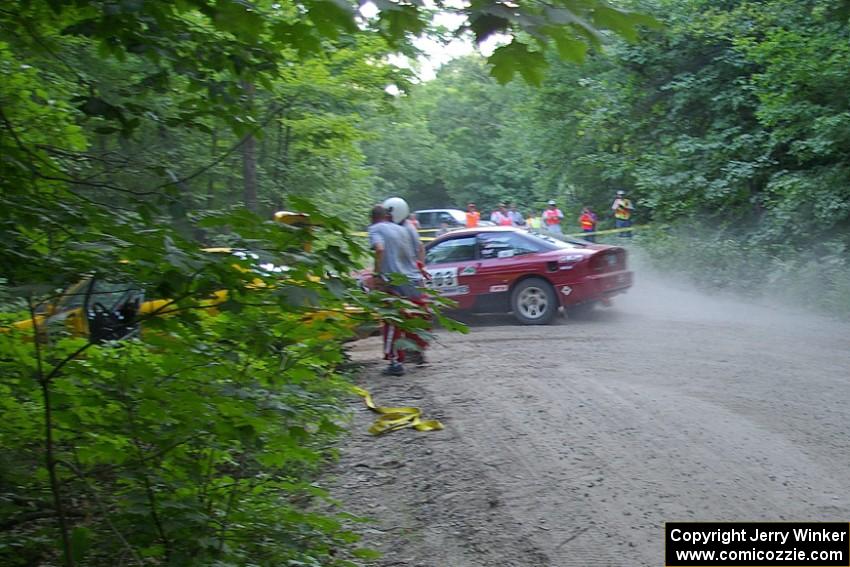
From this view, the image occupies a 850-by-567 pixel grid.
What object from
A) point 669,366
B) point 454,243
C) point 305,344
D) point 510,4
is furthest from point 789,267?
point 510,4

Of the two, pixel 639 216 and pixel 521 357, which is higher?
pixel 639 216

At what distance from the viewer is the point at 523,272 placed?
13.8 m

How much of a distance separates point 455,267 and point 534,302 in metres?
1.43

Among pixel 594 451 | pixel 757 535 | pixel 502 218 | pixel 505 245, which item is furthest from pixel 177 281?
pixel 502 218

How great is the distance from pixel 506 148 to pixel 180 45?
48912 millimetres

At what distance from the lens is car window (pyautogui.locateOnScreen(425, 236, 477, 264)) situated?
1430 cm

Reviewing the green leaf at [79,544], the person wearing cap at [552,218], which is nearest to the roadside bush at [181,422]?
the green leaf at [79,544]

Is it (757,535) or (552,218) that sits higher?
(552,218)

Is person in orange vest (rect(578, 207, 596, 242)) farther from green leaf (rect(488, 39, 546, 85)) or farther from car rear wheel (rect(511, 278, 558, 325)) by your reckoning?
green leaf (rect(488, 39, 546, 85))

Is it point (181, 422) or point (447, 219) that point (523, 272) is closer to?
point (181, 422)

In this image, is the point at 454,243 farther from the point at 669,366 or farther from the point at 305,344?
the point at 305,344

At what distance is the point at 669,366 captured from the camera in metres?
9.69

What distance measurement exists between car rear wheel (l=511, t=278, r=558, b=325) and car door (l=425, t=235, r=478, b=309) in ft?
2.54

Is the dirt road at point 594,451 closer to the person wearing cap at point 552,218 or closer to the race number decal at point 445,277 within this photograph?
the race number decal at point 445,277
